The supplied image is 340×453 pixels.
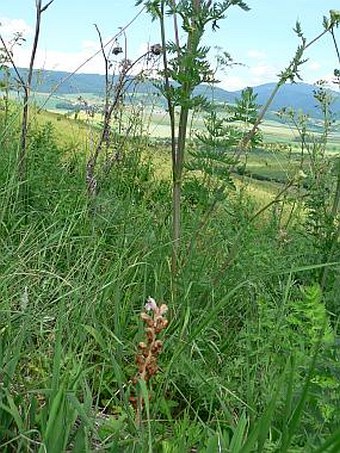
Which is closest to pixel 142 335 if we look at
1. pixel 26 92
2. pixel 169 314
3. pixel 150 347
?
pixel 169 314

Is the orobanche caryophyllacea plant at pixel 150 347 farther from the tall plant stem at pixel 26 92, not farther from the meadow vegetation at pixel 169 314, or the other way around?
the tall plant stem at pixel 26 92

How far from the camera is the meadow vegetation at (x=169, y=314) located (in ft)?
6.23

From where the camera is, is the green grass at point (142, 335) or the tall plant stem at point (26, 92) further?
the tall plant stem at point (26, 92)

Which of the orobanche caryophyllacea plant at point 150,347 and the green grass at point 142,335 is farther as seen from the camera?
the green grass at point 142,335

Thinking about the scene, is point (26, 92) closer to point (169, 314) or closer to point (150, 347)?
point (169, 314)

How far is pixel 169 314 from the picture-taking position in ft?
9.40

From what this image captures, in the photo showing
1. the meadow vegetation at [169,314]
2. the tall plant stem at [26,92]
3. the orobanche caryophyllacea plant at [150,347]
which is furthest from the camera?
the tall plant stem at [26,92]

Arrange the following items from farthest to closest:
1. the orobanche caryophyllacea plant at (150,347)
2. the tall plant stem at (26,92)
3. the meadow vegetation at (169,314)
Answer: the tall plant stem at (26,92) < the meadow vegetation at (169,314) < the orobanche caryophyllacea plant at (150,347)

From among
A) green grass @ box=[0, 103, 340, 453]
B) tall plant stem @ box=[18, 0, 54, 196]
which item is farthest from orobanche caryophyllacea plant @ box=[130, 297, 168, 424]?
tall plant stem @ box=[18, 0, 54, 196]

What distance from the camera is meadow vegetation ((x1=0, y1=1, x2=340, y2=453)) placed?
190cm

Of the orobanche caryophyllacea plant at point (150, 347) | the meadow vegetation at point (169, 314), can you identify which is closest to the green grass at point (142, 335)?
the meadow vegetation at point (169, 314)

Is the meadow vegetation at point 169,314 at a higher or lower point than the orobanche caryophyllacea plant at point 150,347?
lower

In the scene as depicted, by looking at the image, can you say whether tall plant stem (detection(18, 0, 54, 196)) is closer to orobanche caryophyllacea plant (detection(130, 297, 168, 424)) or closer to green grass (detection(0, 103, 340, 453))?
green grass (detection(0, 103, 340, 453))

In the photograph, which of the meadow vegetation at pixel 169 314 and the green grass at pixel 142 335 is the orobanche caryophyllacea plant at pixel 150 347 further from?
the green grass at pixel 142 335
